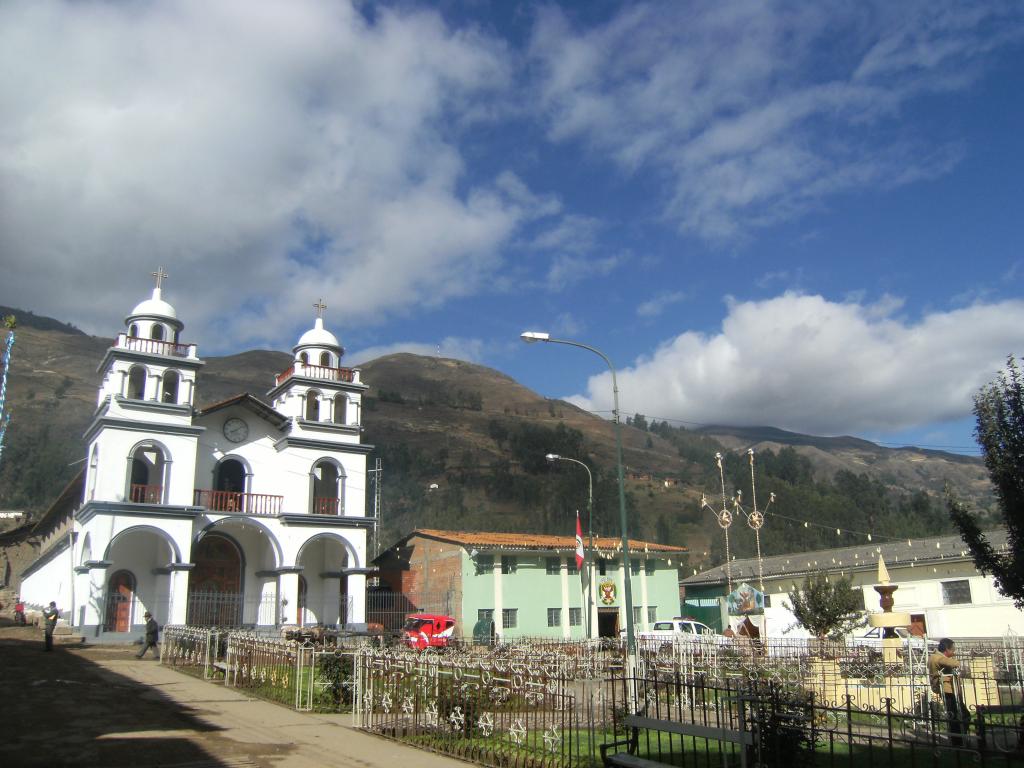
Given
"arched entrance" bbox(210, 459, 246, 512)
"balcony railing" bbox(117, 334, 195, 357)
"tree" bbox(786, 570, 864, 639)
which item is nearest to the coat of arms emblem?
"tree" bbox(786, 570, 864, 639)

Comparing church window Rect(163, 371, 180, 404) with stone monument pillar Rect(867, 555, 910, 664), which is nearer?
stone monument pillar Rect(867, 555, 910, 664)

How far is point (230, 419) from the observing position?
35.7 meters

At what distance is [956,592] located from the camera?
111ft

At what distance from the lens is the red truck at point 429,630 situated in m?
27.2

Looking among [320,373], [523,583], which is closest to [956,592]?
[523,583]

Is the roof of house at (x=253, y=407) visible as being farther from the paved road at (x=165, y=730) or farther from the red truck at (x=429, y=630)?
the paved road at (x=165, y=730)

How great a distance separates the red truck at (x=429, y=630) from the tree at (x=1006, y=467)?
1679 cm

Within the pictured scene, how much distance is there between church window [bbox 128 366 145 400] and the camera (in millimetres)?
33156

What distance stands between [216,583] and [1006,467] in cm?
3040

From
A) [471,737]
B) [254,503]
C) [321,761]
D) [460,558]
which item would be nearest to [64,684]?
[321,761]

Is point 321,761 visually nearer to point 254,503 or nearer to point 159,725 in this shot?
point 159,725

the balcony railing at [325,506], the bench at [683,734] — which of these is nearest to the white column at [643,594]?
the balcony railing at [325,506]

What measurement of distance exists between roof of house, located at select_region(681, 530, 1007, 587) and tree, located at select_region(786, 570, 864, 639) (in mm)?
4848

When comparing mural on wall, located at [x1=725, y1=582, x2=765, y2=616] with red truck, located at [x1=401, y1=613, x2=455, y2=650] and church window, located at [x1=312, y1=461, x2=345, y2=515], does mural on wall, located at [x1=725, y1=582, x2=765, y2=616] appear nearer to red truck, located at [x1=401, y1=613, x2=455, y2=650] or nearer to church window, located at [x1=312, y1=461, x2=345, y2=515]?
red truck, located at [x1=401, y1=613, x2=455, y2=650]
